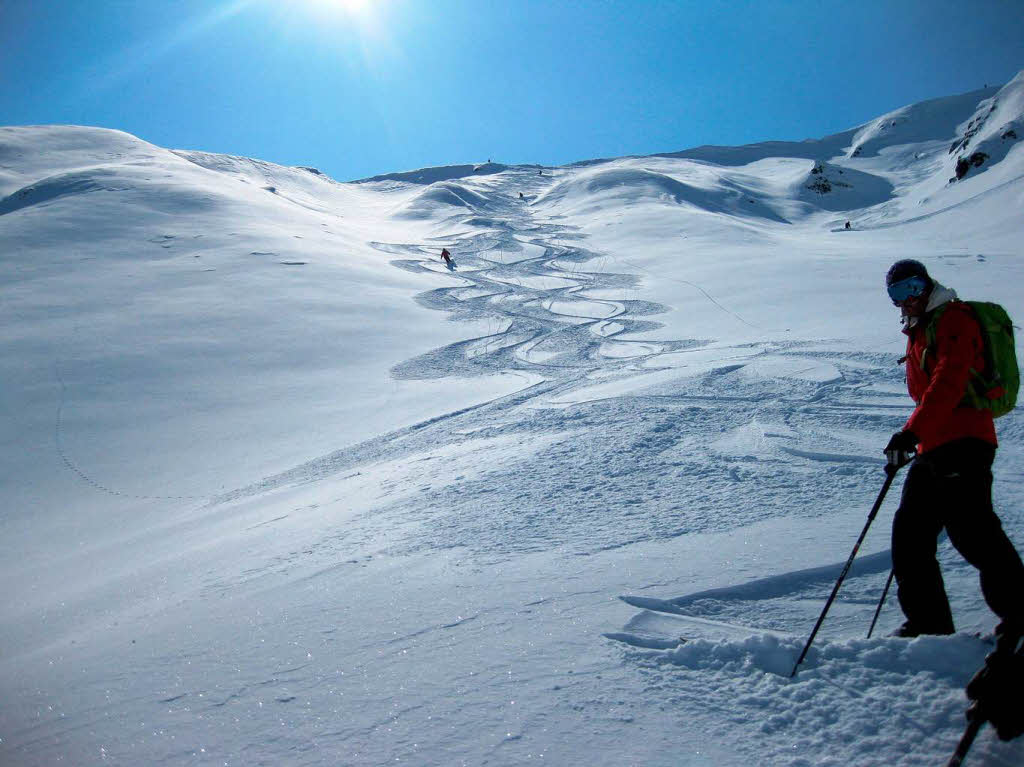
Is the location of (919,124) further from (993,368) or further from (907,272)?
(993,368)

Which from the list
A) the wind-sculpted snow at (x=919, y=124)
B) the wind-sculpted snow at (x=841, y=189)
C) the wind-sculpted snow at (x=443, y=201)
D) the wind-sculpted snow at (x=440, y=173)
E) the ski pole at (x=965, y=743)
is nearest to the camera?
the ski pole at (x=965, y=743)

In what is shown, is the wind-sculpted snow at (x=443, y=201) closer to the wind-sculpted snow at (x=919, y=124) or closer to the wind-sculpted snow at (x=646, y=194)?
the wind-sculpted snow at (x=646, y=194)

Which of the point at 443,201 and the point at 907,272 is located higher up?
the point at 443,201

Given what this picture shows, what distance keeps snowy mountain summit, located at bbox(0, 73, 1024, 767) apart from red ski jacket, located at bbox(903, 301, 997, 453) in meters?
0.81

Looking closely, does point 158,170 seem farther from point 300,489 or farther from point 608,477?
point 608,477

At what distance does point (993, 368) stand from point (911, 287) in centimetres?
45

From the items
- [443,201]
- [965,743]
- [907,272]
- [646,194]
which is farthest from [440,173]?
[965,743]

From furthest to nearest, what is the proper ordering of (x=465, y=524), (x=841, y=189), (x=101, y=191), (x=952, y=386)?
(x=841, y=189) < (x=101, y=191) < (x=465, y=524) < (x=952, y=386)

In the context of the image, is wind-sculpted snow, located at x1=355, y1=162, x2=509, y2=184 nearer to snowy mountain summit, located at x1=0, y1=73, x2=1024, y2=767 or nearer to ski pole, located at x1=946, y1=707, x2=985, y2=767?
snowy mountain summit, located at x1=0, y1=73, x2=1024, y2=767

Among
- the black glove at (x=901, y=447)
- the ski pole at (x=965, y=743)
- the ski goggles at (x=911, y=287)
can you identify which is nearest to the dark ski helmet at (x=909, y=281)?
the ski goggles at (x=911, y=287)

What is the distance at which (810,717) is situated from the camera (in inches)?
87.2

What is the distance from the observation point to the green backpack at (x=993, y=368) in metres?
2.46

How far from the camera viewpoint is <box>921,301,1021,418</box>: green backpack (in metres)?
2.46

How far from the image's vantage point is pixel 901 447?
251cm
